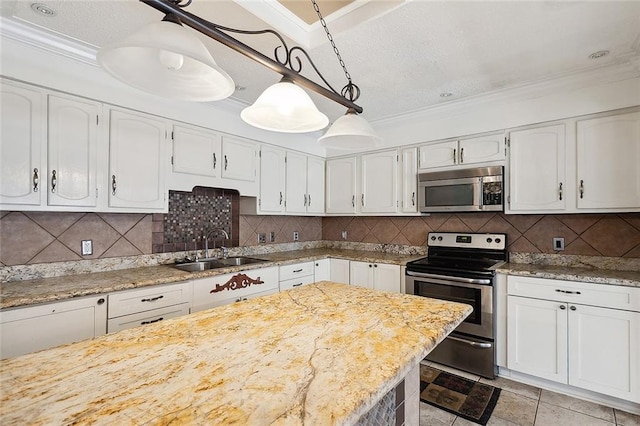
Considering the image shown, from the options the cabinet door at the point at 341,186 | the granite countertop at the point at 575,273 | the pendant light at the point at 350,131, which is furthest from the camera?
the cabinet door at the point at 341,186

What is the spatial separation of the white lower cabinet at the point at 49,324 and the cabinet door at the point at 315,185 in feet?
8.18

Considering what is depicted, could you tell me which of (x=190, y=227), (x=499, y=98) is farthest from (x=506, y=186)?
(x=190, y=227)

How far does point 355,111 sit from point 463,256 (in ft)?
7.83

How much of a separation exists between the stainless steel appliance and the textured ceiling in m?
1.56

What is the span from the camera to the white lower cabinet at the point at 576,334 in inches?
85.4

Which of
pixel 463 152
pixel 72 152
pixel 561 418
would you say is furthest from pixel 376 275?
pixel 72 152

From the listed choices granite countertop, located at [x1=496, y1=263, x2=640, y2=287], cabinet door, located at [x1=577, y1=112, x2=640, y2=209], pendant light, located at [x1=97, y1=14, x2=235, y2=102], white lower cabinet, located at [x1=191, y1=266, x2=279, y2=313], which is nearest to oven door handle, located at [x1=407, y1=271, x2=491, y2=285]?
granite countertop, located at [x1=496, y1=263, x2=640, y2=287]

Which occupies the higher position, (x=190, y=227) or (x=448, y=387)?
(x=190, y=227)

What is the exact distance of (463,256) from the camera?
Answer: 3303 millimetres

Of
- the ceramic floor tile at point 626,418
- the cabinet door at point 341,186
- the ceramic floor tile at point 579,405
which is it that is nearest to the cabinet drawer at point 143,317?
the cabinet door at point 341,186

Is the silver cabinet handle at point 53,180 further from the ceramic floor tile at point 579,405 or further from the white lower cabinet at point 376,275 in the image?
the ceramic floor tile at point 579,405

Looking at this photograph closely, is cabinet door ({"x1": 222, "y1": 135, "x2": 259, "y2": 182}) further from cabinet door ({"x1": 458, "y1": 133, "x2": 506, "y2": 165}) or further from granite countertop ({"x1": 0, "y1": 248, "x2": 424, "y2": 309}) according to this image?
cabinet door ({"x1": 458, "y1": 133, "x2": 506, "y2": 165})

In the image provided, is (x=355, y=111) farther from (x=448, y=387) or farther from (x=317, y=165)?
(x=317, y=165)

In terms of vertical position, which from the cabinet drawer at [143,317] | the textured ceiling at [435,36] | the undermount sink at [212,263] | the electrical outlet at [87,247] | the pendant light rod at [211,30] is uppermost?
the textured ceiling at [435,36]
